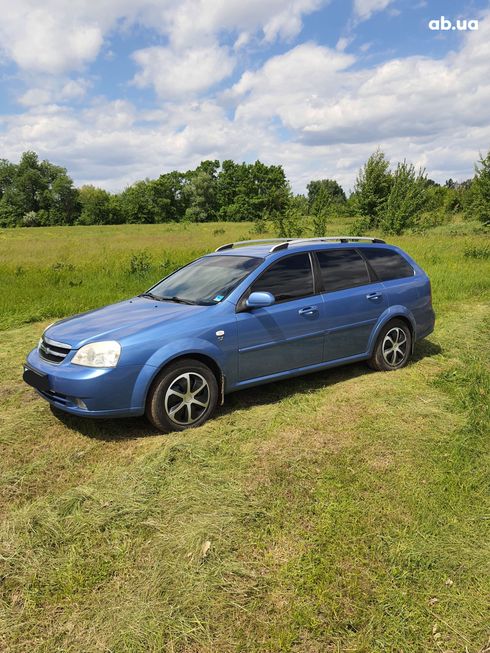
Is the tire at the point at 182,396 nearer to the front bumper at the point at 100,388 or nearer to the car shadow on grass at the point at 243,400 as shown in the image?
the front bumper at the point at 100,388

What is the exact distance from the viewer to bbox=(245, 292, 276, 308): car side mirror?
4.43 meters

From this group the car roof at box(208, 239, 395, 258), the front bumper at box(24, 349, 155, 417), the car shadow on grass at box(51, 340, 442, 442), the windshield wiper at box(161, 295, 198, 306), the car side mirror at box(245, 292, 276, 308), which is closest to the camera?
the front bumper at box(24, 349, 155, 417)

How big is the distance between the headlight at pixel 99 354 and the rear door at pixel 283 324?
117 cm

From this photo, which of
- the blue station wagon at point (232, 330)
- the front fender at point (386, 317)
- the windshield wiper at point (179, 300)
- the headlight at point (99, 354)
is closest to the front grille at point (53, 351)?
the blue station wagon at point (232, 330)

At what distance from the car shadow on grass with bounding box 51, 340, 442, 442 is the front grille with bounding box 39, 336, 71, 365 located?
65 centimetres

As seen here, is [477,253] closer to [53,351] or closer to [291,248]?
[291,248]

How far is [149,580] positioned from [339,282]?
3.76 m

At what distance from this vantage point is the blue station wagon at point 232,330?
12.9 ft

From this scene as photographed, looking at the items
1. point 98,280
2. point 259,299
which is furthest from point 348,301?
point 98,280

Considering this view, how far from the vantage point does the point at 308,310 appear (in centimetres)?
495

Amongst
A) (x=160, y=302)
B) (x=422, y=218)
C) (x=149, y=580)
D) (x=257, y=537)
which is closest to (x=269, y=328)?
(x=160, y=302)

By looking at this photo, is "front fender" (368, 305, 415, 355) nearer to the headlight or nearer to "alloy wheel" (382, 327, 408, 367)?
"alloy wheel" (382, 327, 408, 367)

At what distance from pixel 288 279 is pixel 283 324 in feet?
1.74

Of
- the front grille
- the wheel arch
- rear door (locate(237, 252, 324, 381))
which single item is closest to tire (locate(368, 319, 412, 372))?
rear door (locate(237, 252, 324, 381))
